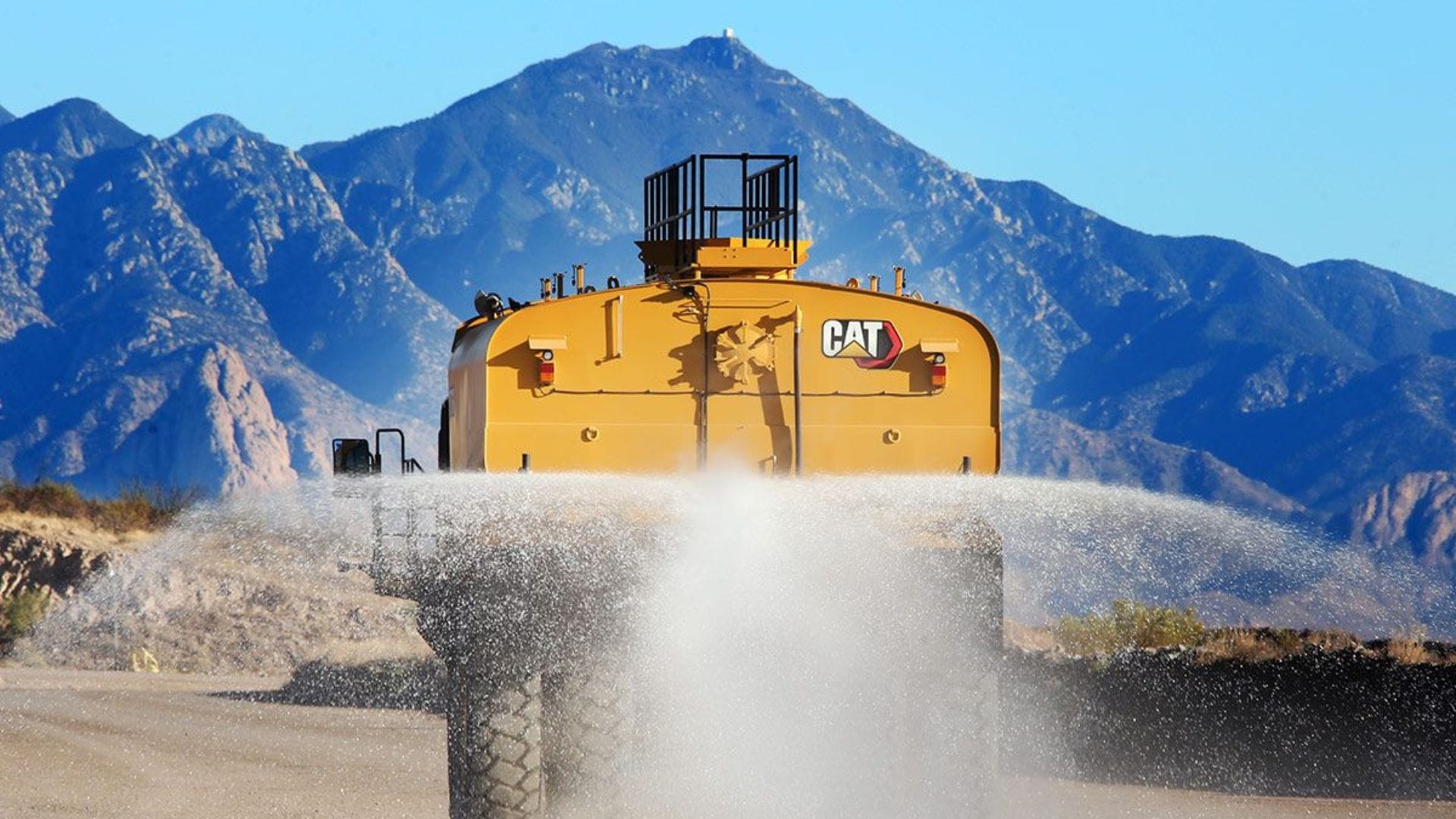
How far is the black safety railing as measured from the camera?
1659cm

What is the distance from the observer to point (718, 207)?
1684cm

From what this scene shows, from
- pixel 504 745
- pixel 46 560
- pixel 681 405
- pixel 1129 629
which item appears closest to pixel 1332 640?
pixel 1129 629

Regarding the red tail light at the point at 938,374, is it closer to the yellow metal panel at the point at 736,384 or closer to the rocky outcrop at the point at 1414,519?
the yellow metal panel at the point at 736,384

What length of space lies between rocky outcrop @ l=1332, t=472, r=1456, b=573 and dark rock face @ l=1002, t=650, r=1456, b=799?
106203 millimetres

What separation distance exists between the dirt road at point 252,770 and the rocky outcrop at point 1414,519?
105m

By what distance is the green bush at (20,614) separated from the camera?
44.0m

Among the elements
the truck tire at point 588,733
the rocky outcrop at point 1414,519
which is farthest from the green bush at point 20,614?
the rocky outcrop at point 1414,519

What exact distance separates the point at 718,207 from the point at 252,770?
21.2 feet

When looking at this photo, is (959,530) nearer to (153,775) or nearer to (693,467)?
(693,467)

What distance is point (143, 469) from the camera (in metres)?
186

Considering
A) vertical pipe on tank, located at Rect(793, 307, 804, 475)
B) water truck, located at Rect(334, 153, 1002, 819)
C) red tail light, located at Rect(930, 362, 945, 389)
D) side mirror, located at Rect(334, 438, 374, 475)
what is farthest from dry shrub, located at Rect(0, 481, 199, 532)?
red tail light, located at Rect(930, 362, 945, 389)

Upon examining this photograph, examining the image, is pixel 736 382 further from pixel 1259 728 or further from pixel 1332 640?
pixel 1332 640

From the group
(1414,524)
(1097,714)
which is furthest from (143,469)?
(1097,714)

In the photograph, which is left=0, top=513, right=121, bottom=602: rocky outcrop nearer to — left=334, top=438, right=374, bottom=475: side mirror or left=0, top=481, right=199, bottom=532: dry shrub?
left=0, top=481, right=199, bottom=532: dry shrub
